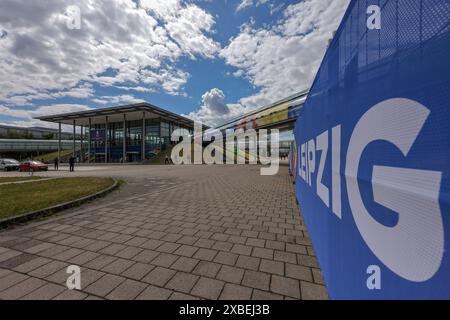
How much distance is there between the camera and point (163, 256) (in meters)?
3.14

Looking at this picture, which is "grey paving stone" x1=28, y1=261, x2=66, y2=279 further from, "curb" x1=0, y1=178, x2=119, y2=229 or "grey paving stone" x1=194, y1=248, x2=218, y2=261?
"curb" x1=0, y1=178, x2=119, y2=229

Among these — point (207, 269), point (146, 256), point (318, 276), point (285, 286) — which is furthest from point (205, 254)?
point (318, 276)

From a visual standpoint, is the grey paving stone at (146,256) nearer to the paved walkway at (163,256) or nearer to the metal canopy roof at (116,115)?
the paved walkway at (163,256)

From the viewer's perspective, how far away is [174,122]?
4994 cm

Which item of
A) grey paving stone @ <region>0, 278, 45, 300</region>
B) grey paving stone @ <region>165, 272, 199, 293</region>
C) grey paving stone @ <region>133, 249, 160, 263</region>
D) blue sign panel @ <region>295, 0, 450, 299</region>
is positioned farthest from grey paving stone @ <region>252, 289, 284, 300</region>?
grey paving stone @ <region>0, 278, 45, 300</region>

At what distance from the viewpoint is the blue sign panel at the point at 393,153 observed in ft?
3.01

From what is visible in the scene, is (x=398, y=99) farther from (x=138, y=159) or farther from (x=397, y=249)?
(x=138, y=159)

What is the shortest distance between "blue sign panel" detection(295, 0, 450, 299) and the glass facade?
145ft

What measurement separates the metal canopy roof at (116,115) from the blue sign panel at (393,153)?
3933 cm

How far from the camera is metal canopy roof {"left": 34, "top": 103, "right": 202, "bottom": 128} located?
37969mm

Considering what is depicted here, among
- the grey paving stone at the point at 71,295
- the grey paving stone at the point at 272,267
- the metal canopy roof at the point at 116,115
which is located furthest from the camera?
the metal canopy roof at the point at 116,115

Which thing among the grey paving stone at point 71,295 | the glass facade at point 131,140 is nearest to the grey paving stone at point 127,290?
the grey paving stone at point 71,295
